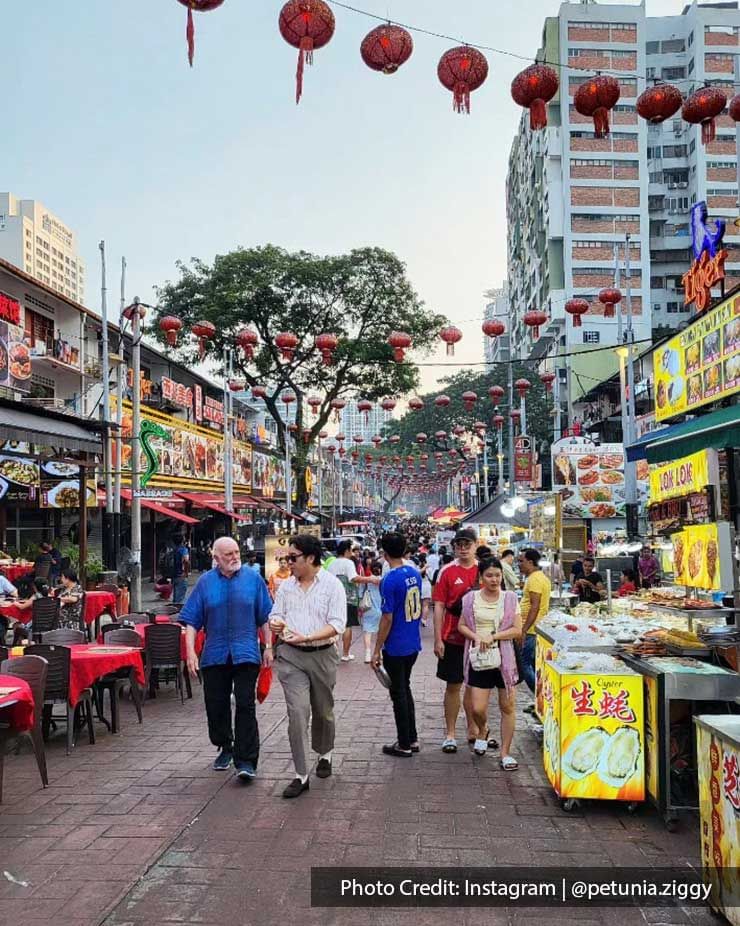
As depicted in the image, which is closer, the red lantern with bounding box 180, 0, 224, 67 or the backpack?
the red lantern with bounding box 180, 0, 224, 67

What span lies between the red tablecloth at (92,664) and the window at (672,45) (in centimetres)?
7343

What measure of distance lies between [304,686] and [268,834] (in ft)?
3.92

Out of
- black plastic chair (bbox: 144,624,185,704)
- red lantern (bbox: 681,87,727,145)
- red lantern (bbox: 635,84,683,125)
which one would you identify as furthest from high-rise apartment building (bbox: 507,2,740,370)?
black plastic chair (bbox: 144,624,185,704)

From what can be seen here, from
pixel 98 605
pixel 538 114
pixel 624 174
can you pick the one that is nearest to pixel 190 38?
pixel 538 114

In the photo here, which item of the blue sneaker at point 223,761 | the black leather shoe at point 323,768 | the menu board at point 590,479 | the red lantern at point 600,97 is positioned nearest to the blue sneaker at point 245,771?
the blue sneaker at point 223,761

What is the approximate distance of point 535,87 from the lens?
8.03 metres

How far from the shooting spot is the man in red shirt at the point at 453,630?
6867 millimetres

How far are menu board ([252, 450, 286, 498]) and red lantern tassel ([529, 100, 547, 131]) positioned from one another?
37.0 metres

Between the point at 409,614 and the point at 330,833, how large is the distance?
221 cm

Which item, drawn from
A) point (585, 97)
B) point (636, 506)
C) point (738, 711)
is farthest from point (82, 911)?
point (636, 506)

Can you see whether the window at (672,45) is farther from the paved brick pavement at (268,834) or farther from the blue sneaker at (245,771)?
the blue sneaker at (245,771)

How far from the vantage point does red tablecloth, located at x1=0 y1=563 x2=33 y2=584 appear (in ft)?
60.3

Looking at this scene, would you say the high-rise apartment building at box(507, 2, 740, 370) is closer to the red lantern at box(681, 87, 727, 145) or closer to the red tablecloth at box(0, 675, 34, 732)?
the red lantern at box(681, 87, 727, 145)

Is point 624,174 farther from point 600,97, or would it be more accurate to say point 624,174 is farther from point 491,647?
point 491,647
